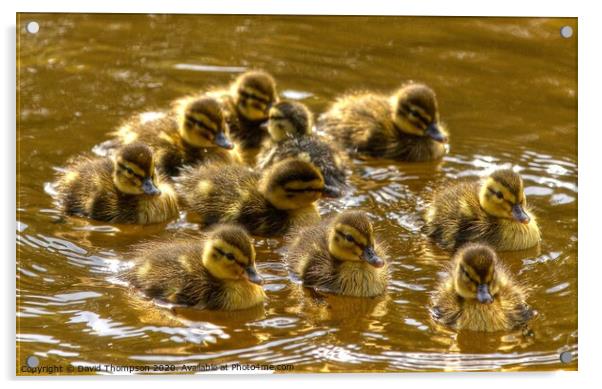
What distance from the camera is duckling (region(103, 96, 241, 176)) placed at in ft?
21.4

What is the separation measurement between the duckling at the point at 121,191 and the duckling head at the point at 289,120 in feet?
2.45

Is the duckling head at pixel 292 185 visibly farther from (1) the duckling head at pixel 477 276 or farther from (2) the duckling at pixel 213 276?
(1) the duckling head at pixel 477 276

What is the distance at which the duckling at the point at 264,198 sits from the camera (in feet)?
19.8

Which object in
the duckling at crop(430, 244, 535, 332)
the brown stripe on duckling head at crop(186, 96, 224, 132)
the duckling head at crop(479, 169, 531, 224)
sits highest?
the brown stripe on duckling head at crop(186, 96, 224, 132)

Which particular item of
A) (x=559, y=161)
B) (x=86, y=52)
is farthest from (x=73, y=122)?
(x=559, y=161)

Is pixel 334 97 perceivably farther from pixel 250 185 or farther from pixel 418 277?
pixel 418 277

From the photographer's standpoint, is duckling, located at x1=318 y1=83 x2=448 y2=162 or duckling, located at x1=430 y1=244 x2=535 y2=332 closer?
duckling, located at x1=430 y1=244 x2=535 y2=332

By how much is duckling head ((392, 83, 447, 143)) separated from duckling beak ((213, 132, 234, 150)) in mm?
795

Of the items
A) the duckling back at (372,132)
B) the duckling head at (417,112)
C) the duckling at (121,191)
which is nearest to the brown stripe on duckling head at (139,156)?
the duckling at (121,191)

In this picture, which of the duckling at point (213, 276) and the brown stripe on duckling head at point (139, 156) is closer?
the duckling at point (213, 276)

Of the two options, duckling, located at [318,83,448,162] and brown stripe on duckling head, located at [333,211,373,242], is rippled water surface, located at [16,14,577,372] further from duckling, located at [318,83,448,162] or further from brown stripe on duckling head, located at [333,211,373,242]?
brown stripe on duckling head, located at [333,211,373,242]

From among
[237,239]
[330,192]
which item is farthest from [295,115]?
[237,239]

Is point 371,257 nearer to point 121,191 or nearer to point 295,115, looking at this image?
point 121,191

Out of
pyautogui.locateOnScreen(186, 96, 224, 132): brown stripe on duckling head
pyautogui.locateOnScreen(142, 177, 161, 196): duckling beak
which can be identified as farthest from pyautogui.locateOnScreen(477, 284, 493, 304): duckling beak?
pyautogui.locateOnScreen(186, 96, 224, 132): brown stripe on duckling head
